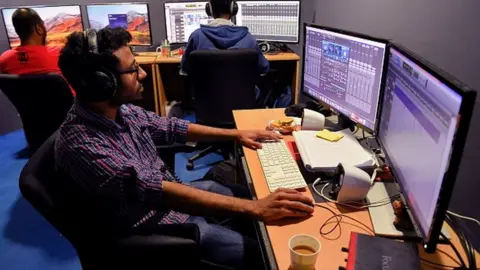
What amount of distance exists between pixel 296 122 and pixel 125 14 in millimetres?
2293

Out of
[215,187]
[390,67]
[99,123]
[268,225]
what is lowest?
[215,187]

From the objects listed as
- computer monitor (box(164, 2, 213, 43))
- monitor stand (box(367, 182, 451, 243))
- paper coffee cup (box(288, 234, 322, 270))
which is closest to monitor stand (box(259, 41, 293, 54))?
computer monitor (box(164, 2, 213, 43))

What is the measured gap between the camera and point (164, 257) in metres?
1.07

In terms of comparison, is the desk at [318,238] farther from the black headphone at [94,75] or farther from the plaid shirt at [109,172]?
the black headphone at [94,75]

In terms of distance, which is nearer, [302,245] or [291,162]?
[302,245]

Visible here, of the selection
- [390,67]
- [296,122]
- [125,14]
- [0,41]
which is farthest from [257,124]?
[0,41]

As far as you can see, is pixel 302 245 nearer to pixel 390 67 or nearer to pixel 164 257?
pixel 164 257

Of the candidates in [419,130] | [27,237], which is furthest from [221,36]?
[419,130]

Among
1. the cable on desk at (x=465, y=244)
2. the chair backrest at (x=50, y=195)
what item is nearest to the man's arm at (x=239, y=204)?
the chair backrest at (x=50, y=195)

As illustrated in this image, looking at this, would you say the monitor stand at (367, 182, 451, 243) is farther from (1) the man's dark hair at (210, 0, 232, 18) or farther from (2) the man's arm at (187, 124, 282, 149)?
(1) the man's dark hair at (210, 0, 232, 18)

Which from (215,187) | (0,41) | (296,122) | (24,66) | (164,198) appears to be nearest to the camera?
(164,198)

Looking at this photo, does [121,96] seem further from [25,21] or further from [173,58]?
[173,58]

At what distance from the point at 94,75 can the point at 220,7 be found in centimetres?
175

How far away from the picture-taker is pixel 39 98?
2594 millimetres
